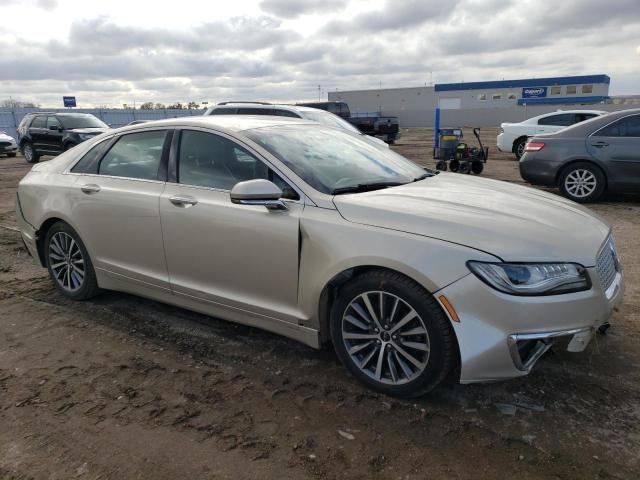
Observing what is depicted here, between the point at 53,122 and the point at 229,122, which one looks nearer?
the point at 229,122

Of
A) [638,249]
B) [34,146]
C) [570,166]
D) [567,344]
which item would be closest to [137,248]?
[567,344]

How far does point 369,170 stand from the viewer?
3719mm

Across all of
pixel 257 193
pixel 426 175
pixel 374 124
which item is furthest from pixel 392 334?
pixel 374 124

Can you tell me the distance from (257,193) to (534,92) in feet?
223

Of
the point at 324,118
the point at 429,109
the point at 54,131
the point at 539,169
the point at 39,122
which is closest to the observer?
the point at 539,169

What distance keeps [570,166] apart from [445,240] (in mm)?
7006

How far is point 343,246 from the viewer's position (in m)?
2.96

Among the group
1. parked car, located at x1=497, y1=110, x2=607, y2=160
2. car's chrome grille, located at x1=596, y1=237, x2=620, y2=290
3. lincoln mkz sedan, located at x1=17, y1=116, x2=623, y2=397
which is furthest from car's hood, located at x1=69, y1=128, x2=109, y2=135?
car's chrome grille, located at x1=596, y1=237, x2=620, y2=290

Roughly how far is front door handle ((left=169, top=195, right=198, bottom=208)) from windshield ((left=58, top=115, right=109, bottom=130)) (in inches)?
610

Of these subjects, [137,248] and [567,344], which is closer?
[567,344]

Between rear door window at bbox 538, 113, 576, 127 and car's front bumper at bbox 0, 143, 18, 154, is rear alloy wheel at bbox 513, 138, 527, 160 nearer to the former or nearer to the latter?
rear door window at bbox 538, 113, 576, 127

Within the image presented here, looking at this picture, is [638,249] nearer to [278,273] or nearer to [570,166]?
[570,166]

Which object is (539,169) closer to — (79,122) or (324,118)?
Answer: (324,118)

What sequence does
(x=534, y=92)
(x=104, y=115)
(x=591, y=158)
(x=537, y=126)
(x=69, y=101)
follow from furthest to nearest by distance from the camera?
(x=534, y=92), (x=69, y=101), (x=104, y=115), (x=537, y=126), (x=591, y=158)
